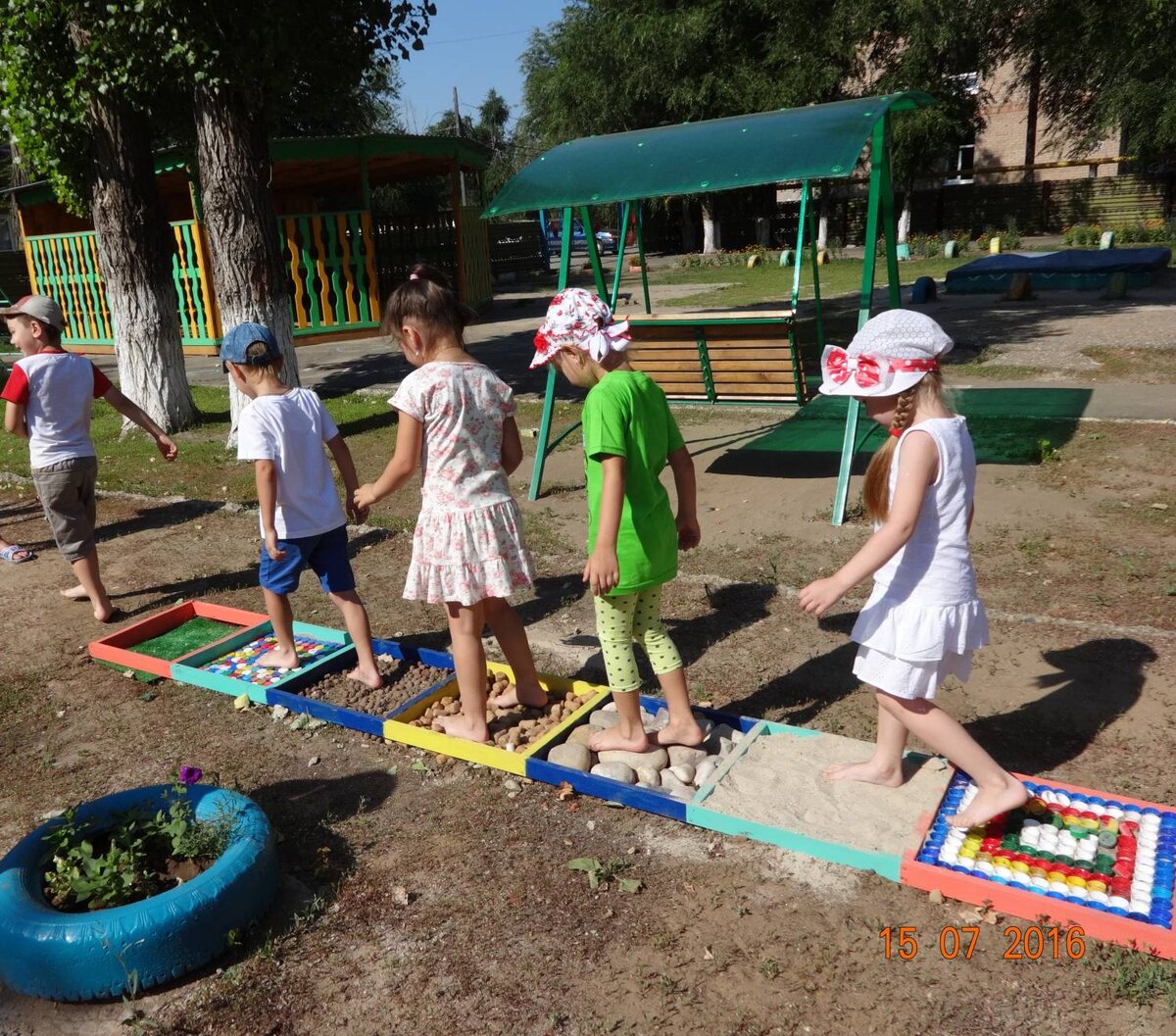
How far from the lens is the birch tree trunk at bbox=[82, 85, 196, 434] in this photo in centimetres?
953

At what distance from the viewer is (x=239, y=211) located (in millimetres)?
8641

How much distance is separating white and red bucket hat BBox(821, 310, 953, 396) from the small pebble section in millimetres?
1377

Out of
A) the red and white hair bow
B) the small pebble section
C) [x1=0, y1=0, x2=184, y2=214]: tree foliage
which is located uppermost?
[x1=0, y1=0, x2=184, y2=214]: tree foliage

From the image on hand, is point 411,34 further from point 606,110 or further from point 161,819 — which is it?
point 606,110

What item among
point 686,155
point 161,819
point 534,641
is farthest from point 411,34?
point 161,819

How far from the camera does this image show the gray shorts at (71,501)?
17.4 ft

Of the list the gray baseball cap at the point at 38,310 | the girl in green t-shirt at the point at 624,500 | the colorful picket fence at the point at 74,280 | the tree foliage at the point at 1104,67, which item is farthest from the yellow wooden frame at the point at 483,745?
the colorful picket fence at the point at 74,280

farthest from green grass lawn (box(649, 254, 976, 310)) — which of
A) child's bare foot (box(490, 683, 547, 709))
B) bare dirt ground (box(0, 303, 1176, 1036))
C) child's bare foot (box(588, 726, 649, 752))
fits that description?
child's bare foot (box(588, 726, 649, 752))

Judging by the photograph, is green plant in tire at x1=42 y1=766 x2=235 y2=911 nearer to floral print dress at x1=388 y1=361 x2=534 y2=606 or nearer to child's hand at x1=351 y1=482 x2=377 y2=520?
floral print dress at x1=388 y1=361 x2=534 y2=606

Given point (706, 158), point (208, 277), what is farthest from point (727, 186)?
point (208, 277)

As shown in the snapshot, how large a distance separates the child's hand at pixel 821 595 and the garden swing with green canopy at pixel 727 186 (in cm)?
340

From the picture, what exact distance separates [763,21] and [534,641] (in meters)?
30.5

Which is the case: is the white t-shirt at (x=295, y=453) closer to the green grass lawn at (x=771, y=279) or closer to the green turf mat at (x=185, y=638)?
the green turf mat at (x=185, y=638)

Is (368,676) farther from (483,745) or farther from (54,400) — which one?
(54,400)
